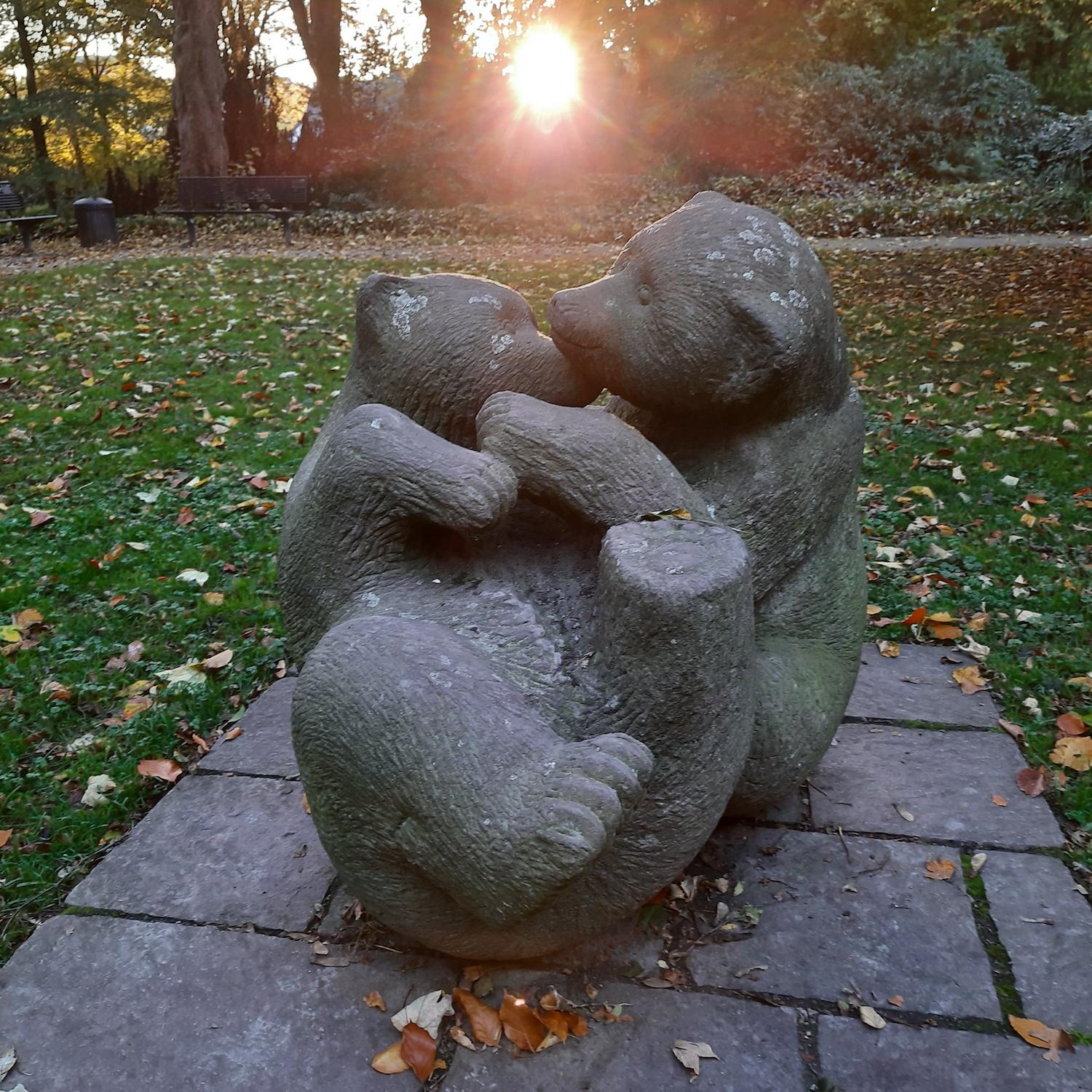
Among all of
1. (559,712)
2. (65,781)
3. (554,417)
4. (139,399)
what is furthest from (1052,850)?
(139,399)

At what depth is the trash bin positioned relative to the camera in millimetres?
15312

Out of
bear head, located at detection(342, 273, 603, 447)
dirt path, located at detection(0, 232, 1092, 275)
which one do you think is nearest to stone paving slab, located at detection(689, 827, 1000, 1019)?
bear head, located at detection(342, 273, 603, 447)

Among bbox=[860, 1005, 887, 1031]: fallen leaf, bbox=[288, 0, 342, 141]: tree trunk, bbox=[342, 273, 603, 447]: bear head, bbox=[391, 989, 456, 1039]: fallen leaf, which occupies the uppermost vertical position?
bbox=[288, 0, 342, 141]: tree trunk

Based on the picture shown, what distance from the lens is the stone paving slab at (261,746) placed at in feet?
10.7

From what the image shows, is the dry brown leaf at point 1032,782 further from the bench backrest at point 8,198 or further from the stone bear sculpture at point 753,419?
the bench backrest at point 8,198

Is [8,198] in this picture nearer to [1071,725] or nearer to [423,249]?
[423,249]

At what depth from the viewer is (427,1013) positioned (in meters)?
2.27

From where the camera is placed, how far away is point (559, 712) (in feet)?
7.06

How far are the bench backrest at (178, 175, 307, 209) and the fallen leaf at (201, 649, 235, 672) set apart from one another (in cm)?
1386

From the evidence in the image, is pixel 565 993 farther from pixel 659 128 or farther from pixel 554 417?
pixel 659 128

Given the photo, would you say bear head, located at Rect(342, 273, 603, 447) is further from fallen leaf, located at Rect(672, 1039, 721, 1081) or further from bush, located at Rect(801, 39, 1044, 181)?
bush, located at Rect(801, 39, 1044, 181)

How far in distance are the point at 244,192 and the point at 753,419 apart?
16.0 m

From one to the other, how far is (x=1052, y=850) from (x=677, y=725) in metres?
1.46

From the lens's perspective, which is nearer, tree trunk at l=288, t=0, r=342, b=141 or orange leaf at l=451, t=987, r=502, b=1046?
orange leaf at l=451, t=987, r=502, b=1046
